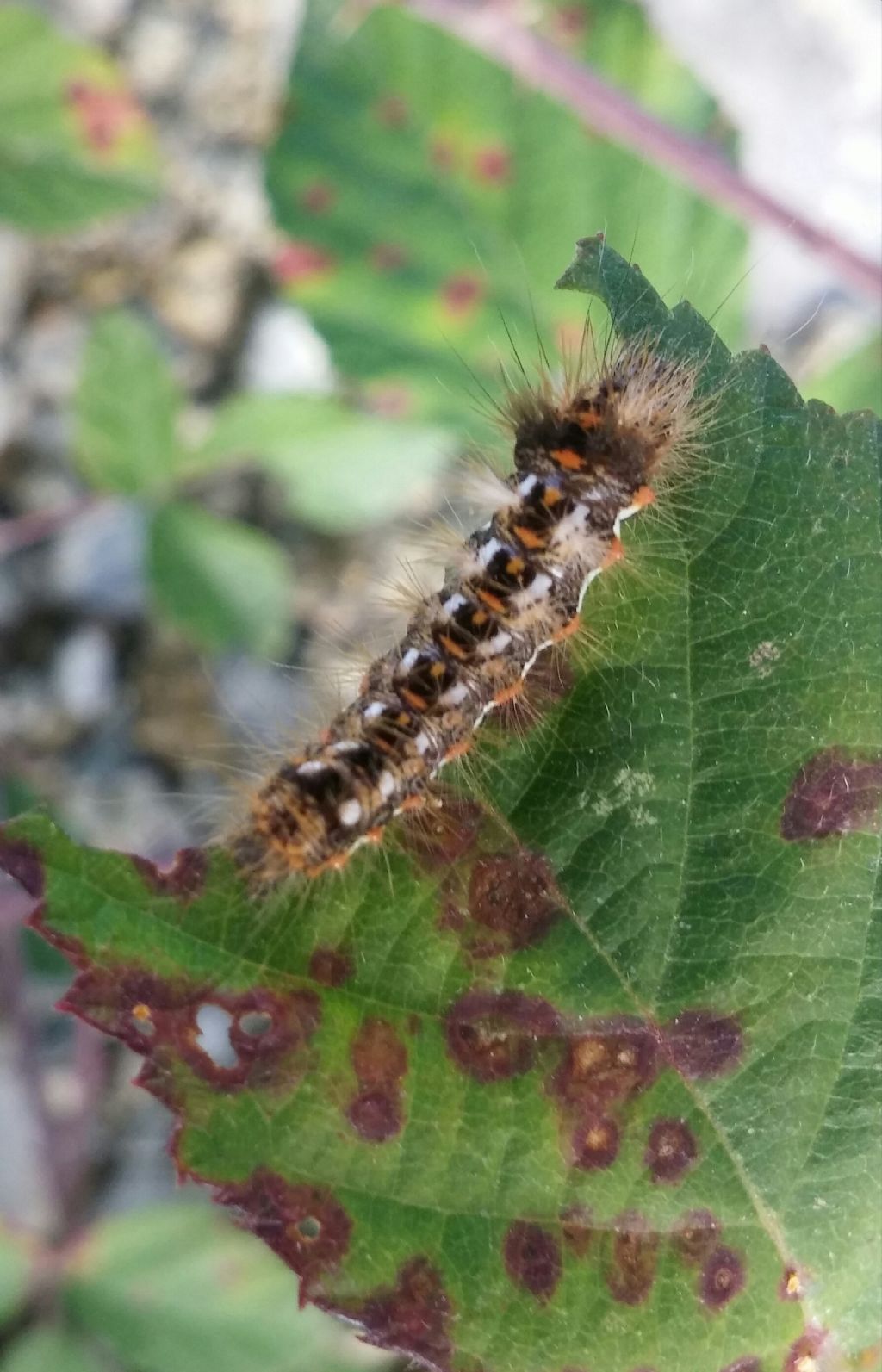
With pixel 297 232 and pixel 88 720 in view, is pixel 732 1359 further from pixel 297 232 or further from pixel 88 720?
pixel 88 720

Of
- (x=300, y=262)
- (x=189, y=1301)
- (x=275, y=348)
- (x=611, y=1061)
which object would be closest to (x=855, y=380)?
(x=300, y=262)

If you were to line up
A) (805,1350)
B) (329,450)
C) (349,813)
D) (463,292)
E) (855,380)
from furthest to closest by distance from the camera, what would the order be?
(329,450) < (463,292) < (855,380) < (349,813) < (805,1350)

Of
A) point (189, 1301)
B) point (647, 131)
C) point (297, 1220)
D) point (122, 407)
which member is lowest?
point (297, 1220)

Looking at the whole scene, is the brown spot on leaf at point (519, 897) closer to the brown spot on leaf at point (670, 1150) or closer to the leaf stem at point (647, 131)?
the brown spot on leaf at point (670, 1150)

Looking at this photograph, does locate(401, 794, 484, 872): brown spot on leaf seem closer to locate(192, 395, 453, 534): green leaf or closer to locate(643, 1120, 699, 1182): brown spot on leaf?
locate(643, 1120, 699, 1182): brown spot on leaf

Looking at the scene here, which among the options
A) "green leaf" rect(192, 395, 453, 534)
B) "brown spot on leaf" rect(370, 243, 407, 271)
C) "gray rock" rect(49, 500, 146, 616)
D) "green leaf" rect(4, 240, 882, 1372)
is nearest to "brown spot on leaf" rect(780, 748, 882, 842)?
"green leaf" rect(4, 240, 882, 1372)

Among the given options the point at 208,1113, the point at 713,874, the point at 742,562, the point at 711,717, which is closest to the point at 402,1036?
the point at 208,1113

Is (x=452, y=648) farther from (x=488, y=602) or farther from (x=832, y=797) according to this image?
(x=832, y=797)
